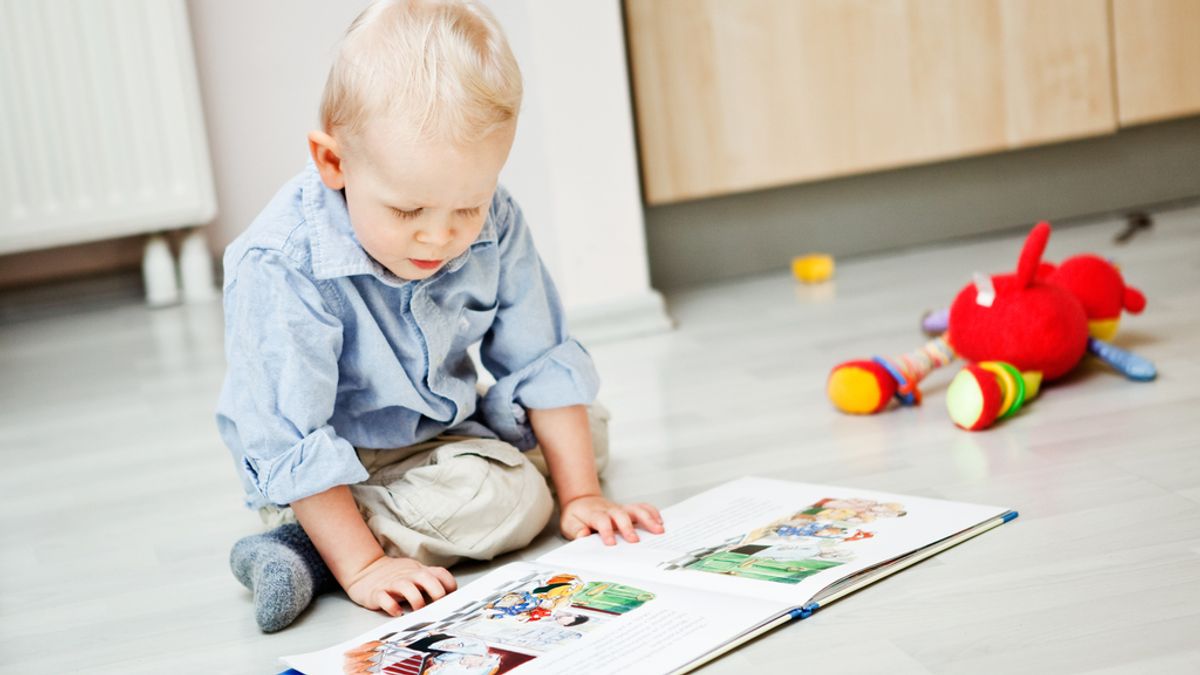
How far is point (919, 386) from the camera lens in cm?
129

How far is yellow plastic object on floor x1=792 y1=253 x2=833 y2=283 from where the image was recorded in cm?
189

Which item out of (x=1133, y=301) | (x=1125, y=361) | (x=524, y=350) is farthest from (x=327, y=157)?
(x=1133, y=301)

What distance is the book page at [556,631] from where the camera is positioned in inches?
28.6

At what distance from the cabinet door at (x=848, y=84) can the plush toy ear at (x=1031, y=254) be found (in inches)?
29.1

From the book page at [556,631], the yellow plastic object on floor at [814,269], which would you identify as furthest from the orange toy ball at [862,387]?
the yellow plastic object on floor at [814,269]

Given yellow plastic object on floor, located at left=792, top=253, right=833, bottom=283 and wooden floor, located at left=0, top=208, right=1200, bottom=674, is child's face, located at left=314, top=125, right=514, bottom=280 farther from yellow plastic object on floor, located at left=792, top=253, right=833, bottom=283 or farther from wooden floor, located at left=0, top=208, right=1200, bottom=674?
yellow plastic object on floor, located at left=792, top=253, right=833, bottom=283

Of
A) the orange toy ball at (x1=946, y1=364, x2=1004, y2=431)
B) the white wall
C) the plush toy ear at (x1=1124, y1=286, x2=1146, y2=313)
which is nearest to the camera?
the orange toy ball at (x1=946, y1=364, x2=1004, y2=431)

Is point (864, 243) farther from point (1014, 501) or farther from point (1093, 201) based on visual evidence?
point (1014, 501)

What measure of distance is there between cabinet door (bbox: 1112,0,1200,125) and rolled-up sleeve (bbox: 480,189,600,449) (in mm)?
1270

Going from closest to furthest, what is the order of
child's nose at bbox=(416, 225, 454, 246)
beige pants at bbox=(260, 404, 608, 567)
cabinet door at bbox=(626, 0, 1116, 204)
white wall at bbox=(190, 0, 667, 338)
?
1. child's nose at bbox=(416, 225, 454, 246)
2. beige pants at bbox=(260, 404, 608, 567)
3. white wall at bbox=(190, 0, 667, 338)
4. cabinet door at bbox=(626, 0, 1116, 204)

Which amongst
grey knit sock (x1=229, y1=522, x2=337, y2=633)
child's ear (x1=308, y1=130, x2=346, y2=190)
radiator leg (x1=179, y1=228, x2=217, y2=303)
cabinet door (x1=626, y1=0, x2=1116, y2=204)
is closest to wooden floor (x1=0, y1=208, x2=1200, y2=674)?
grey knit sock (x1=229, y1=522, x2=337, y2=633)

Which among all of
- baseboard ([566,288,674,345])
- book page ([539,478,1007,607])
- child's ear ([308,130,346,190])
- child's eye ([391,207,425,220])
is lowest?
book page ([539,478,1007,607])

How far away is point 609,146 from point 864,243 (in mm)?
562

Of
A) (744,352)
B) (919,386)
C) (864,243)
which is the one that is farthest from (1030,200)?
(919,386)
